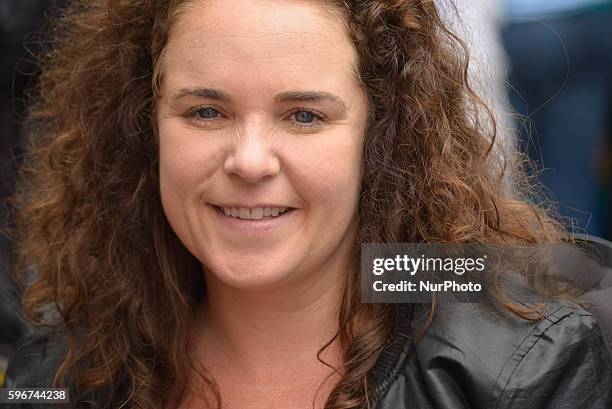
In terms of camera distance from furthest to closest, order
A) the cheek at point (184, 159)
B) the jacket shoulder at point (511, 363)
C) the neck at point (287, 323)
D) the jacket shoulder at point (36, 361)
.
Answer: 1. the jacket shoulder at point (36, 361)
2. the neck at point (287, 323)
3. the cheek at point (184, 159)
4. the jacket shoulder at point (511, 363)

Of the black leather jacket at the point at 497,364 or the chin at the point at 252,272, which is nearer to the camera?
the black leather jacket at the point at 497,364

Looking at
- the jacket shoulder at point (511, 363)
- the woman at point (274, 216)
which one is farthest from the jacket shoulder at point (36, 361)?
the jacket shoulder at point (511, 363)

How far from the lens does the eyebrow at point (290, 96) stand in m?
1.76

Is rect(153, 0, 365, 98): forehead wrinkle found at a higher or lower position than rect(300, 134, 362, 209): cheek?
higher

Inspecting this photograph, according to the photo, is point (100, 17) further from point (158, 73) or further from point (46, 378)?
point (46, 378)

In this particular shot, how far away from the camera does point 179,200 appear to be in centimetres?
189

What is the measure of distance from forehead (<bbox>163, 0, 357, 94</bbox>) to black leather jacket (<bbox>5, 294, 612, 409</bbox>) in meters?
0.52

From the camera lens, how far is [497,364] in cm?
172

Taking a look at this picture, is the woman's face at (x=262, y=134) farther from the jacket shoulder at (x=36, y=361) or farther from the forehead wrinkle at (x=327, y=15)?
the jacket shoulder at (x=36, y=361)

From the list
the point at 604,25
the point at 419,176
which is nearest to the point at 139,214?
the point at 419,176

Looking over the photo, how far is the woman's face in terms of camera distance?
175 centimetres

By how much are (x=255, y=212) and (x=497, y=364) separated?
53 centimetres

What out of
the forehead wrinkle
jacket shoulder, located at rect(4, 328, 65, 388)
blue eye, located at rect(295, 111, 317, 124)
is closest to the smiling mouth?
blue eye, located at rect(295, 111, 317, 124)

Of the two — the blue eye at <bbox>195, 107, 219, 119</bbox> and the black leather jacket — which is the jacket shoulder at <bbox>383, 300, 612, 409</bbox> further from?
the blue eye at <bbox>195, 107, 219, 119</bbox>
